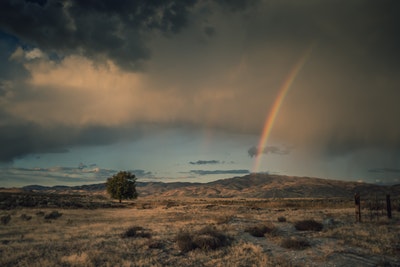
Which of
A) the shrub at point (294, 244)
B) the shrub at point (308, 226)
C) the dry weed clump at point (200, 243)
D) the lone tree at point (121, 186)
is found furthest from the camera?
the lone tree at point (121, 186)

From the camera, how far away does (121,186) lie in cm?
7794

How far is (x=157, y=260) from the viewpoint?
45.2 ft

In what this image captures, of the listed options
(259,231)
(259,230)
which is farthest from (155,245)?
(259,230)

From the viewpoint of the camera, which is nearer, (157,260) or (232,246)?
(157,260)

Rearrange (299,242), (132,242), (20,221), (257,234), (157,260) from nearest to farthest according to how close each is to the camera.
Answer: (157,260) < (299,242) < (132,242) < (257,234) < (20,221)

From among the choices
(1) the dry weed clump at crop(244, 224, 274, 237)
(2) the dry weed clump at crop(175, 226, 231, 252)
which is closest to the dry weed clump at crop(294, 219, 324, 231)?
(1) the dry weed clump at crop(244, 224, 274, 237)

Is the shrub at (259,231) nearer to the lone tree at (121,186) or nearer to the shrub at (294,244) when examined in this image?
the shrub at (294,244)

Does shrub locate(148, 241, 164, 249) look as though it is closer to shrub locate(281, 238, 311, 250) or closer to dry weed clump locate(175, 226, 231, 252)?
dry weed clump locate(175, 226, 231, 252)

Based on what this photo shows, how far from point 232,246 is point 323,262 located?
201 inches

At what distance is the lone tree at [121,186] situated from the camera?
7806 centimetres

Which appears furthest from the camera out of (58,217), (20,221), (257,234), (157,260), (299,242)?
(58,217)

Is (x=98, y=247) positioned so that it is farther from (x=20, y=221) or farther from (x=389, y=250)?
(x=20, y=221)

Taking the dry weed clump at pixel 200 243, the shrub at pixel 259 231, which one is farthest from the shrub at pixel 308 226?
the dry weed clump at pixel 200 243

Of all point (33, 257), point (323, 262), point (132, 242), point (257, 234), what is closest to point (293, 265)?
point (323, 262)
